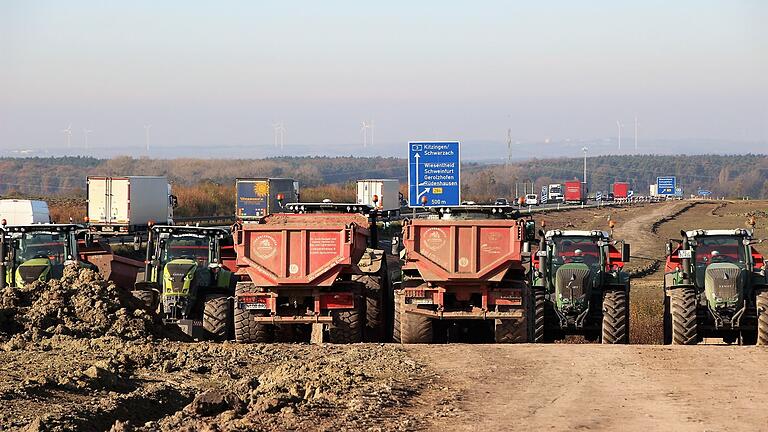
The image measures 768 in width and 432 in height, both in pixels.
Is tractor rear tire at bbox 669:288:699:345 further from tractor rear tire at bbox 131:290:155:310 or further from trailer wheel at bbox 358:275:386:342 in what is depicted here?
tractor rear tire at bbox 131:290:155:310

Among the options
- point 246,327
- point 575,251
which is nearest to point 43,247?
point 246,327

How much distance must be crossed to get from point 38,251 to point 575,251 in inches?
436

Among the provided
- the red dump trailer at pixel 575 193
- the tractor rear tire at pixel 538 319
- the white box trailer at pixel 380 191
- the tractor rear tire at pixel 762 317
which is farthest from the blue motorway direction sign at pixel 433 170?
the red dump trailer at pixel 575 193

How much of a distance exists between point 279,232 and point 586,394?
7.69 m

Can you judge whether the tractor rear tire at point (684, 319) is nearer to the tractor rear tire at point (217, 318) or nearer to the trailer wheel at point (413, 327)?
the trailer wheel at point (413, 327)

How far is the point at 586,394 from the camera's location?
1585cm

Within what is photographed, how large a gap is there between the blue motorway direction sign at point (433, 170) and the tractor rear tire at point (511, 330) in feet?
34.6

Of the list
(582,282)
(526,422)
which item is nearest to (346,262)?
(582,282)

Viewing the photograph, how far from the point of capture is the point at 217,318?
23062mm

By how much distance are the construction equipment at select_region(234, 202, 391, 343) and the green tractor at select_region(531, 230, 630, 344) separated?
10.6 ft

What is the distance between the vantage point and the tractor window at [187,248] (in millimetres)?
25375

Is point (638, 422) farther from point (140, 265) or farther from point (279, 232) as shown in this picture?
point (140, 265)

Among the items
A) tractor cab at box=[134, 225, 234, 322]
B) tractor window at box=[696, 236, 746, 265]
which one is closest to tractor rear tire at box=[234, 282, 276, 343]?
tractor cab at box=[134, 225, 234, 322]

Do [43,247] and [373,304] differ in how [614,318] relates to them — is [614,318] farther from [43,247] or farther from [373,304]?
[43,247]
